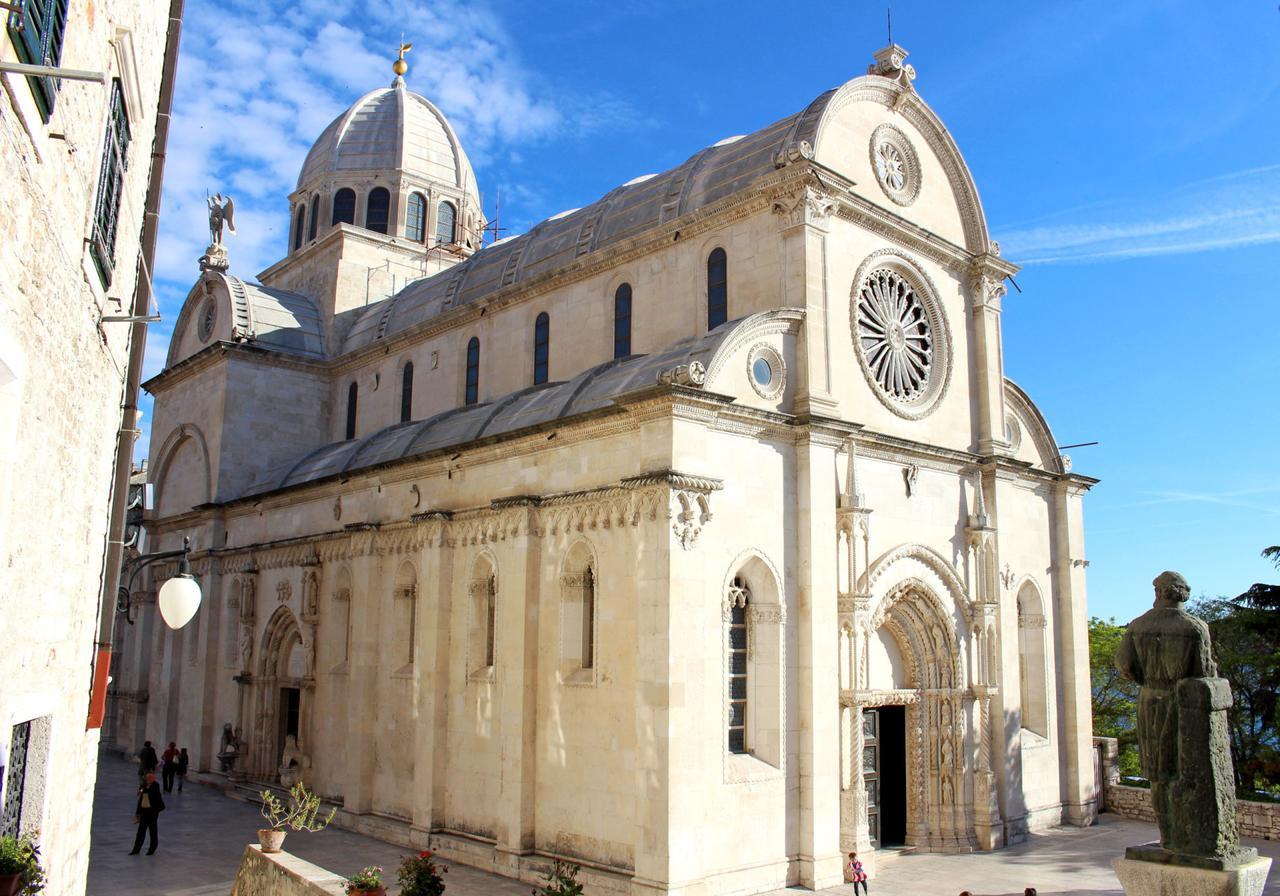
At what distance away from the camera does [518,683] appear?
1836 centimetres

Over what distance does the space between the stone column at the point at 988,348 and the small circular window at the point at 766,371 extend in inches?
275

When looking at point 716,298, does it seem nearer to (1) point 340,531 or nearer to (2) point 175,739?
(1) point 340,531

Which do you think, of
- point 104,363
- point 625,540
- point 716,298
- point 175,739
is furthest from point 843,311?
point 175,739

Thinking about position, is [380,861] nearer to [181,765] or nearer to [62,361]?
[181,765]

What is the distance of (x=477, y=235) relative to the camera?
40438mm

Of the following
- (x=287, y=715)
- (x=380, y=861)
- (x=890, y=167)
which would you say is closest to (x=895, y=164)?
(x=890, y=167)

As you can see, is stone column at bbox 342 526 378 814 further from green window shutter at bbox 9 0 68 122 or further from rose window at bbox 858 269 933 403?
green window shutter at bbox 9 0 68 122

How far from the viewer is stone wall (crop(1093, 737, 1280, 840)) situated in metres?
22.5

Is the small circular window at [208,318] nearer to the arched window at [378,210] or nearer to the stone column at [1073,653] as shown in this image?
the arched window at [378,210]

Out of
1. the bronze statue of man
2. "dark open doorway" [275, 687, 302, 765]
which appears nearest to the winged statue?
"dark open doorway" [275, 687, 302, 765]

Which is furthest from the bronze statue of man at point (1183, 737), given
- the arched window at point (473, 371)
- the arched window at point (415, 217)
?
the arched window at point (415, 217)

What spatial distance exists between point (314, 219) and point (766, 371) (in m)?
24.8

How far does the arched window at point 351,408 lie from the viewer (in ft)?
103

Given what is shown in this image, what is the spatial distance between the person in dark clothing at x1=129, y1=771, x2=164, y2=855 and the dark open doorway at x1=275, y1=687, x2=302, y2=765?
6.47 metres
